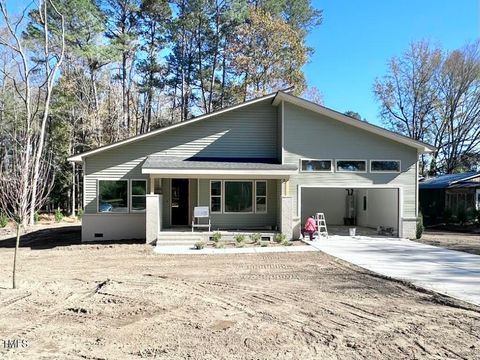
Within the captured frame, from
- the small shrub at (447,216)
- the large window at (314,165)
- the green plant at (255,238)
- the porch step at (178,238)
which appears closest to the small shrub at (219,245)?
the porch step at (178,238)

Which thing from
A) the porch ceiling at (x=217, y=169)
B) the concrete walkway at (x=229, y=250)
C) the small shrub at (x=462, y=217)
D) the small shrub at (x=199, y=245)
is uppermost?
the porch ceiling at (x=217, y=169)

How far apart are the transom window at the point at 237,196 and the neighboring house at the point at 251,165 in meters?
0.04

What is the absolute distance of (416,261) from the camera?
11125mm

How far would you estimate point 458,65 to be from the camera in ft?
112

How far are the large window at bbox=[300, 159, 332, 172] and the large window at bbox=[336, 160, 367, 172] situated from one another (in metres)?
0.43

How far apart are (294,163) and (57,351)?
42.1 feet

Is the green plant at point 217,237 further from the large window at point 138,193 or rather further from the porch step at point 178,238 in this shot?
the large window at point 138,193

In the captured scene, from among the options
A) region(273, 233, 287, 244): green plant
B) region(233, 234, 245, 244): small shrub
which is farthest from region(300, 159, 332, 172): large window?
region(233, 234, 245, 244): small shrub

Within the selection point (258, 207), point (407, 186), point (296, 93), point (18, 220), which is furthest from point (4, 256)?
point (296, 93)

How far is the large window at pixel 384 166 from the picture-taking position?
1686cm

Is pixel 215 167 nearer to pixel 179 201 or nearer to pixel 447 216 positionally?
pixel 179 201

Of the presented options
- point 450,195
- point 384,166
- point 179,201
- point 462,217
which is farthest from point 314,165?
point 450,195

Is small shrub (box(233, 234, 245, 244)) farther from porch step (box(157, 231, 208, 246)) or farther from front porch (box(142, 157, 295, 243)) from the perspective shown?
porch step (box(157, 231, 208, 246))

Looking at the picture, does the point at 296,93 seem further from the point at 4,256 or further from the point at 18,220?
the point at 18,220
